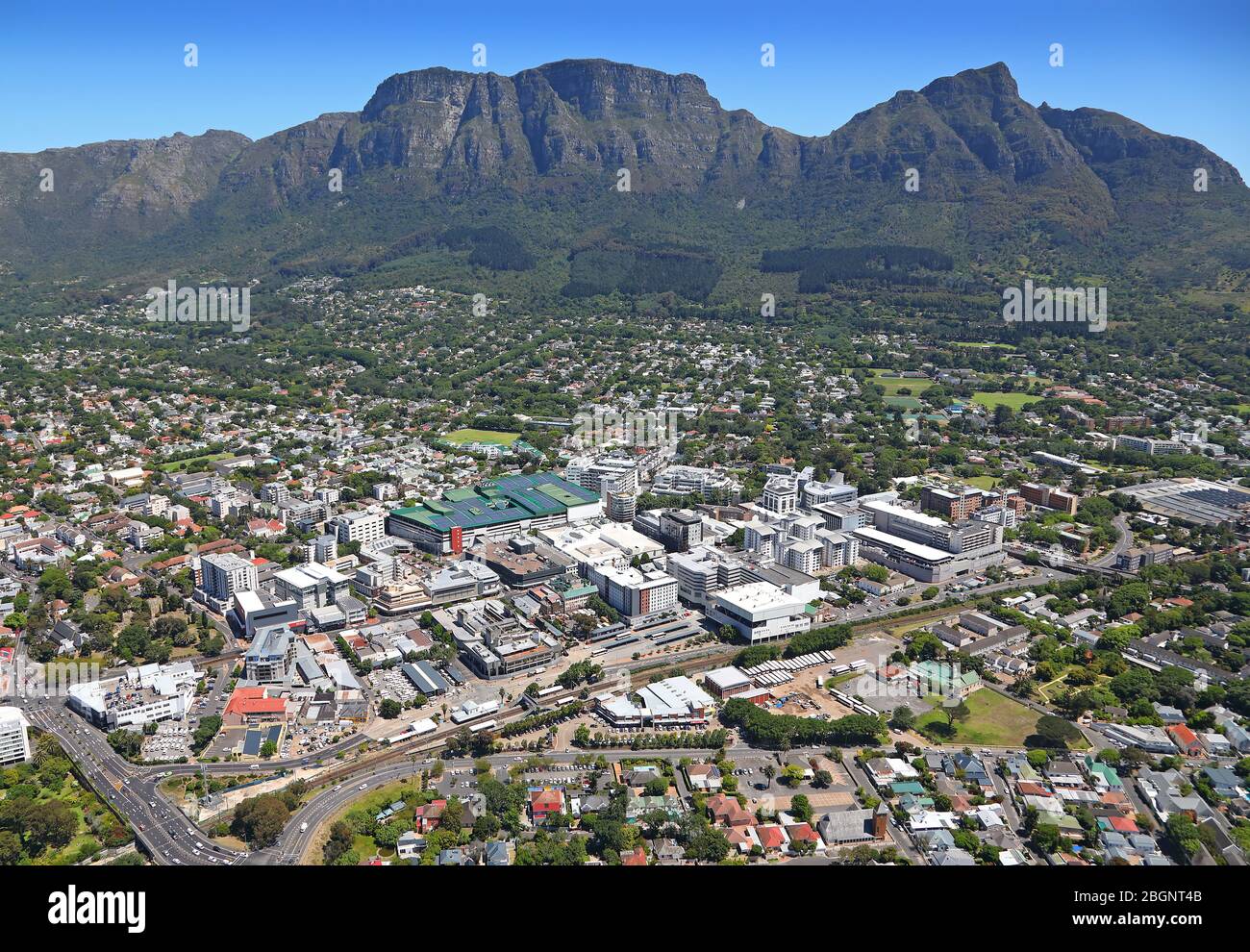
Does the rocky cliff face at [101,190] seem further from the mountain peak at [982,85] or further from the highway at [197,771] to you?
the highway at [197,771]

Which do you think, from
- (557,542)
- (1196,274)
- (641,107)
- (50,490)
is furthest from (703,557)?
(641,107)

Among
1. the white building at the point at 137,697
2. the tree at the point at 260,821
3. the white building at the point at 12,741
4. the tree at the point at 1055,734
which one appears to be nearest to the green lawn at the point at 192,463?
the white building at the point at 137,697

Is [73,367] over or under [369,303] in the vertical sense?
under

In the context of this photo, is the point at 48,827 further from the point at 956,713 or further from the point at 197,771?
the point at 956,713

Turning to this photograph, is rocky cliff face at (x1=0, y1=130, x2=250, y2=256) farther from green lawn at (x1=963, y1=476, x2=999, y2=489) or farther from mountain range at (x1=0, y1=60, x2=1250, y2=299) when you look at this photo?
green lawn at (x1=963, y1=476, x2=999, y2=489)

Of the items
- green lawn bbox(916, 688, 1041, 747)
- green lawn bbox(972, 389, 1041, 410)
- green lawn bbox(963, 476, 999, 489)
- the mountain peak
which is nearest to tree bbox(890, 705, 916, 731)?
green lawn bbox(916, 688, 1041, 747)

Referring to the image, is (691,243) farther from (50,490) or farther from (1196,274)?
(50,490)
